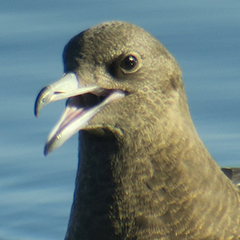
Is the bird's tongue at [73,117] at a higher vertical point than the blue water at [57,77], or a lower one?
lower

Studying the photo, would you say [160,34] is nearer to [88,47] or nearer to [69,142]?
[69,142]

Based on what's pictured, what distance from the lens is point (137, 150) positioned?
6262mm

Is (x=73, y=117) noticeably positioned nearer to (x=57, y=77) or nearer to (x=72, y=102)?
(x=72, y=102)

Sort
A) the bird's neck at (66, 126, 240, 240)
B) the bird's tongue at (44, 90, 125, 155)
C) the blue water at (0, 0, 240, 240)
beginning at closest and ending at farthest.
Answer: the bird's tongue at (44, 90, 125, 155) < the bird's neck at (66, 126, 240, 240) < the blue water at (0, 0, 240, 240)

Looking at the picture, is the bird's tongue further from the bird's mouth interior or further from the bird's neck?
the bird's neck

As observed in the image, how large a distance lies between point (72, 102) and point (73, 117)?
18 cm

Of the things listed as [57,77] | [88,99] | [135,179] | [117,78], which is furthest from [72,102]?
[57,77]

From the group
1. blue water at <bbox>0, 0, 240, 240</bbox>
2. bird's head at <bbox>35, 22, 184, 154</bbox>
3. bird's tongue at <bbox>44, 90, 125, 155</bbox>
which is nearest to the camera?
bird's tongue at <bbox>44, 90, 125, 155</bbox>

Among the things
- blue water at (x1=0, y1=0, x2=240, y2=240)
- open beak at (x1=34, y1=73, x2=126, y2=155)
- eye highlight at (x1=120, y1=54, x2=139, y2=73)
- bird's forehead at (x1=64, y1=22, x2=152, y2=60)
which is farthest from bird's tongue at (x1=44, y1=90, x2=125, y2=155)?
blue water at (x1=0, y1=0, x2=240, y2=240)

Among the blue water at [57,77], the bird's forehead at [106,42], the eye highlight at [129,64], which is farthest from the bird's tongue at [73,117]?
the blue water at [57,77]

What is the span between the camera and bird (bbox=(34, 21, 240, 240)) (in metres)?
6.16

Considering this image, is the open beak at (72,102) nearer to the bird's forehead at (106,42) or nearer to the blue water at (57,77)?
the bird's forehead at (106,42)

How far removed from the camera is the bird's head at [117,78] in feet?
20.0

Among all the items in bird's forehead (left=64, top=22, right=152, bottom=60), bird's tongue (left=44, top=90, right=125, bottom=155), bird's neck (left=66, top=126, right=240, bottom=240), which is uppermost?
bird's forehead (left=64, top=22, right=152, bottom=60)
